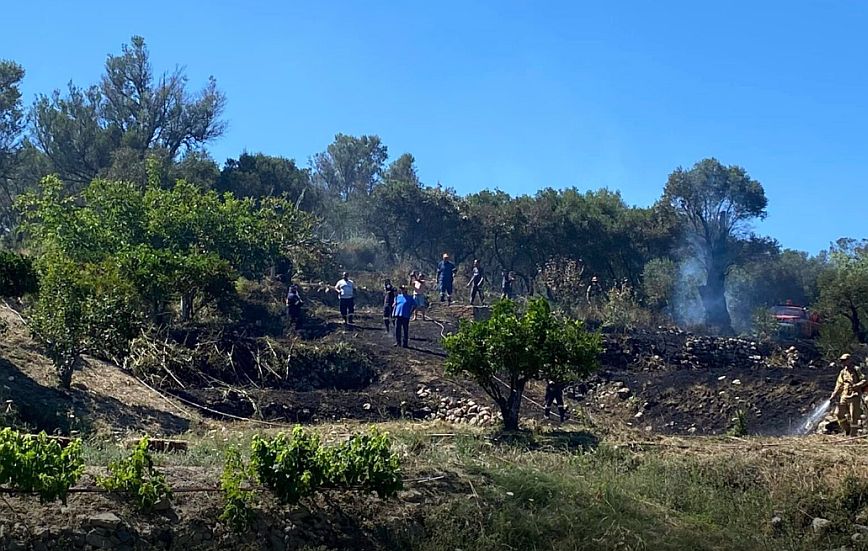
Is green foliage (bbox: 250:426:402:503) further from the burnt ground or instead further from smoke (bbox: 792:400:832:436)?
smoke (bbox: 792:400:832:436)

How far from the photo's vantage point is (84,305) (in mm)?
15500

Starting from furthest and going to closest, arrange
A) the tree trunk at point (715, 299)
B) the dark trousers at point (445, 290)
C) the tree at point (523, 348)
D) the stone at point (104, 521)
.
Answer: the tree trunk at point (715, 299)
the dark trousers at point (445, 290)
the tree at point (523, 348)
the stone at point (104, 521)

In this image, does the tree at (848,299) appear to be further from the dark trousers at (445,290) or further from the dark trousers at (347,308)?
the dark trousers at (347,308)

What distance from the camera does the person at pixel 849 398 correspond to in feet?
47.5

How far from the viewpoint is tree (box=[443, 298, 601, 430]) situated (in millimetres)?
12641

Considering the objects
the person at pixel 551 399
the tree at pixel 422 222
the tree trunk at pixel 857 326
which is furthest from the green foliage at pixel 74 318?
the tree at pixel 422 222

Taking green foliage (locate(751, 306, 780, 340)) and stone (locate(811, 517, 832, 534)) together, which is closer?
stone (locate(811, 517, 832, 534))

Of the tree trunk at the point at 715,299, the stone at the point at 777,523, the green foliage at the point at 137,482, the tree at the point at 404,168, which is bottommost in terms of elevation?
the stone at the point at 777,523

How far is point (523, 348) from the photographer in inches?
497

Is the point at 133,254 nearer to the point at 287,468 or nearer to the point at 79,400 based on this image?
the point at 79,400

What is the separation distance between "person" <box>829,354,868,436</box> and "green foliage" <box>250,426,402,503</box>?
8270 millimetres

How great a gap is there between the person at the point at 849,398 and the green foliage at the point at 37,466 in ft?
35.5

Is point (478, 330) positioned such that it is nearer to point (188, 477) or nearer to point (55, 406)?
point (188, 477)

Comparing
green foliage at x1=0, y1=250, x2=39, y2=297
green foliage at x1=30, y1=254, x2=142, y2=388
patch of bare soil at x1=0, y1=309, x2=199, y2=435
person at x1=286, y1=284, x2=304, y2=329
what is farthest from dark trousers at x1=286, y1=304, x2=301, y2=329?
green foliage at x1=30, y1=254, x2=142, y2=388
